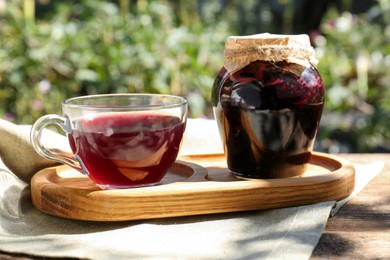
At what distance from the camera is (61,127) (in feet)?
3.47

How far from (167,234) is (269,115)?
0.92ft

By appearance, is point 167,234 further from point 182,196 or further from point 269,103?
point 269,103

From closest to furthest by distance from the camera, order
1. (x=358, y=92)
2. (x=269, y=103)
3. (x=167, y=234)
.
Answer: (x=167, y=234) < (x=269, y=103) < (x=358, y=92)

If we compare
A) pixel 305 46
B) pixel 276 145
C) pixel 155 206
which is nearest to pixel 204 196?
pixel 155 206

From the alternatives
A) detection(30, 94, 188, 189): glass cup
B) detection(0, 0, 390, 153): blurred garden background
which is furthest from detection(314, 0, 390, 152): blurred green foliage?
detection(30, 94, 188, 189): glass cup

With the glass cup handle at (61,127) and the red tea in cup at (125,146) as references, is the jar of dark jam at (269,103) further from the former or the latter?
the glass cup handle at (61,127)

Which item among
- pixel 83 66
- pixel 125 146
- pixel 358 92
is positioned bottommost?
pixel 358 92

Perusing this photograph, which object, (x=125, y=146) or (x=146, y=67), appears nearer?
(x=125, y=146)

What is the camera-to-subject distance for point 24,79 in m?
2.86

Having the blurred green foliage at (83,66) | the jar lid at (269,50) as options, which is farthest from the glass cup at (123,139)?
the blurred green foliage at (83,66)

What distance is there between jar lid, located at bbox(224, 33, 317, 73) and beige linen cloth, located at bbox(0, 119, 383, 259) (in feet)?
0.83

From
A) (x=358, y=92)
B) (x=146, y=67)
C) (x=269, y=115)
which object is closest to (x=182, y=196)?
(x=269, y=115)

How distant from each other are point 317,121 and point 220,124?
17 cm

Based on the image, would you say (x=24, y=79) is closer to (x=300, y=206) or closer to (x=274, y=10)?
(x=300, y=206)
